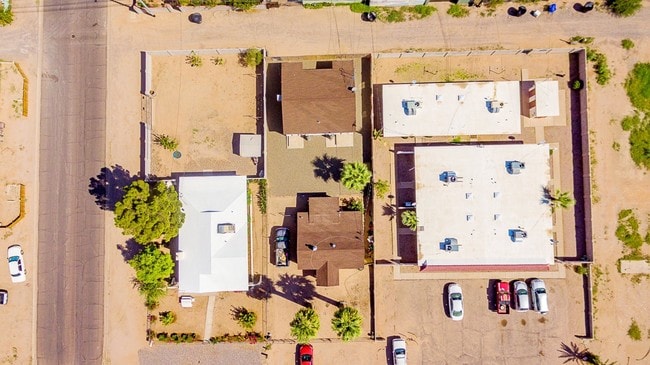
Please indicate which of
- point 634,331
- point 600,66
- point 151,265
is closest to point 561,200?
point 600,66

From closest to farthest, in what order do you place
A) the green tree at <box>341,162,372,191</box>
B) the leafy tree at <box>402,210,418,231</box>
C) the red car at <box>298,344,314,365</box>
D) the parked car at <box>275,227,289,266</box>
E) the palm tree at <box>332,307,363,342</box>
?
the palm tree at <box>332,307,363,342</box> < the leafy tree at <box>402,210,418,231</box> < the green tree at <box>341,162,372,191</box> < the red car at <box>298,344,314,365</box> < the parked car at <box>275,227,289,266</box>

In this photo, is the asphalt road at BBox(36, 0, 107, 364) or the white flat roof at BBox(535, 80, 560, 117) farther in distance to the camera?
the asphalt road at BBox(36, 0, 107, 364)

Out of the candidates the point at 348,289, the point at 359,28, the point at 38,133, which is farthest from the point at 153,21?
the point at 348,289

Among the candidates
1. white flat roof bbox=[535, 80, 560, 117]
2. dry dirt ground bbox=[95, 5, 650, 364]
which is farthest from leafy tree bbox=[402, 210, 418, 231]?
white flat roof bbox=[535, 80, 560, 117]

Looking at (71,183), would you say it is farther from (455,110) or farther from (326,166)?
(455,110)

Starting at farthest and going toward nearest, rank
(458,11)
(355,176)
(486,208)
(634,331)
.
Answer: (458,11) < (634,331) < (355,176) < (486,208)

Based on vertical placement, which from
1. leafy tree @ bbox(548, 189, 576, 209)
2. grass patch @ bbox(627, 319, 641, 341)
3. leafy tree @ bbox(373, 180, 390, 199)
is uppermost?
leafy tree @ bbox(373, 180, 390, 199)

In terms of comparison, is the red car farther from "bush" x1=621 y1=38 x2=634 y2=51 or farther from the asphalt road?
"bush" x1=621 y1=38 x2=634 y2=51
